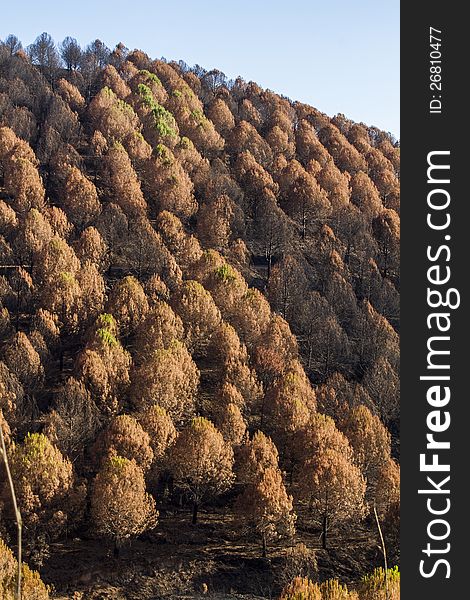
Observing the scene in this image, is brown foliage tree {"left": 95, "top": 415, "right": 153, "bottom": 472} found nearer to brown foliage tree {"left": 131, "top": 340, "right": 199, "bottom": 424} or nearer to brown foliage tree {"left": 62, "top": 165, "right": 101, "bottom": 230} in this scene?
brown foliage tree {"left": 131, "top": 340, "right": 199, "bottom": 424}

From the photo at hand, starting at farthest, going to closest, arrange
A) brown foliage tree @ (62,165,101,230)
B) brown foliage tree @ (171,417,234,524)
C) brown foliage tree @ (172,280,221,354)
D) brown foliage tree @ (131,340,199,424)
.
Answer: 1. brown foliage tree @ (62,165,101,230)
2. brown foliage tree @ (172,280,221,354)
3. brown foliage tree @ (131,340,199,424)
4. brown foliage tree @ (171,417,234,524)

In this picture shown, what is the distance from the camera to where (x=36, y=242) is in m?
68.0

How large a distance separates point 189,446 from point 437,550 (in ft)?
118

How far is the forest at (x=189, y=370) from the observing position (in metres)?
41.5

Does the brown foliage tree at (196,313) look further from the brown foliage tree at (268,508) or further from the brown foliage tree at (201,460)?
the brown foliage tree at (268,508)

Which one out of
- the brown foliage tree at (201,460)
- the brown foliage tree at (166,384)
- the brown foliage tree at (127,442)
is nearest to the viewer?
the brown foliage tree at (127,442)

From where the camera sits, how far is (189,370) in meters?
54.5

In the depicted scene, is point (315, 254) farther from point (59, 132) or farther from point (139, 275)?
point (59, 132)

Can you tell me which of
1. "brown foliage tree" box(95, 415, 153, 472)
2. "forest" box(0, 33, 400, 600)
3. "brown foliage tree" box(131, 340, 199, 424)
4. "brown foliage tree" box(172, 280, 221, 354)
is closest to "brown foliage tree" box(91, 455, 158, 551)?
"forest" box(0, 33, 400, 600)

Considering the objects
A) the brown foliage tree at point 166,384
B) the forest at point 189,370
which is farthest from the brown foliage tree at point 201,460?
the brown foliage tree at point 166,384

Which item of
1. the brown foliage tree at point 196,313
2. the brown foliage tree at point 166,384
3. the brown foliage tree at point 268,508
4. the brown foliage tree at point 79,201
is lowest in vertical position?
the brown foliage tree at point 268,508

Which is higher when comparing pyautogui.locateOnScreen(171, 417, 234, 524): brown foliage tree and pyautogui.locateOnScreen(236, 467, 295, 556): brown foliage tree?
pyautogui.locateOnScreen(171, 417, 234, 524): brown foliage tree

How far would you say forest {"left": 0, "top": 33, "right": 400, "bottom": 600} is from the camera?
136ft

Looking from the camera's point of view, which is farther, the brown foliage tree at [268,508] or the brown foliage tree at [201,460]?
the brown foliage tree at [201,460]
